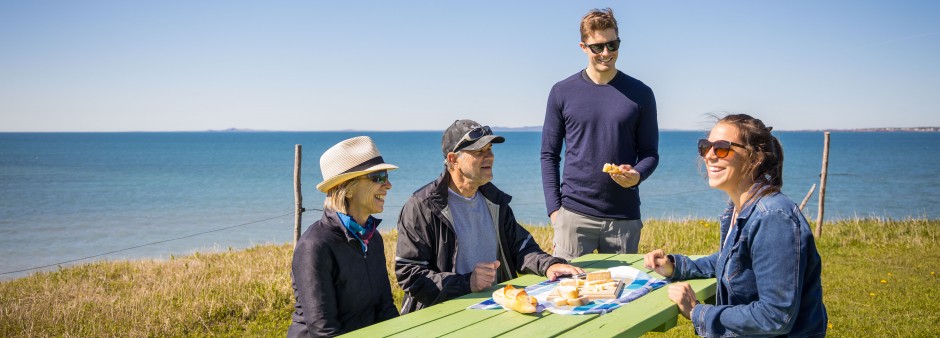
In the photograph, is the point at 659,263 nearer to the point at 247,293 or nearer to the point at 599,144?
the point at 599,144

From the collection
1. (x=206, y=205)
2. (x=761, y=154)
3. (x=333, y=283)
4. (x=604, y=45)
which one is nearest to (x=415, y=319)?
(x=333, y=283)

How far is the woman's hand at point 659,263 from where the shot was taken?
11.1ft

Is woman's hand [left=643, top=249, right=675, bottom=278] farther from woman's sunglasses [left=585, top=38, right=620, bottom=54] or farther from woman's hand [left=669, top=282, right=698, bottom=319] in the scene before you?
woman's sunglasses [left=585, top=38, right=620, bottom=54]

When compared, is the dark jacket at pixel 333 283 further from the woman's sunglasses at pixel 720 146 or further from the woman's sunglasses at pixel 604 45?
the woman's sunglasses at pixel 604 45

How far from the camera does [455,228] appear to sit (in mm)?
3686

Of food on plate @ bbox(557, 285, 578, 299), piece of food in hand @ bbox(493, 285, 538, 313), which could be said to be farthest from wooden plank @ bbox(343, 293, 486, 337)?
food on plate @ bbox(557, 285, 578, 299)

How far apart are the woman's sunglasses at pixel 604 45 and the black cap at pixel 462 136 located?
100 centimetres

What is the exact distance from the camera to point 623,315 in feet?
9.16

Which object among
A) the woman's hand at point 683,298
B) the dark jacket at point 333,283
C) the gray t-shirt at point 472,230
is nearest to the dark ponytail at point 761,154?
the woman's hand at point 683,298

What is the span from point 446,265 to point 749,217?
1.65m

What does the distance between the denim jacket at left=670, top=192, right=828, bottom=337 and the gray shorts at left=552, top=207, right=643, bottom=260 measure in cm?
171

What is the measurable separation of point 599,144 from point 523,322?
1924mm

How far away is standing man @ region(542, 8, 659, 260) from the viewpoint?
4320 millimetres

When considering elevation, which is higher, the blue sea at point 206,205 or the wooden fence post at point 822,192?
the wooden fence post at point 822,192
